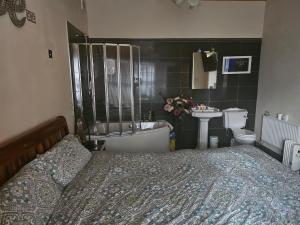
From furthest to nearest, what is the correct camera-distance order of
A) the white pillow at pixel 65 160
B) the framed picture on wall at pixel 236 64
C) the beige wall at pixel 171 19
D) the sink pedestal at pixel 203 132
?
the framed picture on wall at pixel 236 64 → the sink pedestal at pixel 203 132 → the beige wall at pixel 171 19 → the white pillow at pixel 65 160

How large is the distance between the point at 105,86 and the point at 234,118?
8.20 feet

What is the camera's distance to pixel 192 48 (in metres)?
4.20

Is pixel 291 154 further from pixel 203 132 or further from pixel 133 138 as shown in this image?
pixel 133 138

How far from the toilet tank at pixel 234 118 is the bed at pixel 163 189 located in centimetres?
216

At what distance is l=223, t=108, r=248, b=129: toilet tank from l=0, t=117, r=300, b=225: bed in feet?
7.09

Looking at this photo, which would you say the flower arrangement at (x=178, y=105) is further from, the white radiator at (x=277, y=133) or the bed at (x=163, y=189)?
the bed at (x=163, y=189)

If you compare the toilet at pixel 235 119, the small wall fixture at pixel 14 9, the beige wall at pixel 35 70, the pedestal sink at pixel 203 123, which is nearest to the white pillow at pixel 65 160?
the beige wall at pixel 35 70

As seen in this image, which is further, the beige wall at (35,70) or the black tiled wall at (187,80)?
the black tiled wall at (187,80)

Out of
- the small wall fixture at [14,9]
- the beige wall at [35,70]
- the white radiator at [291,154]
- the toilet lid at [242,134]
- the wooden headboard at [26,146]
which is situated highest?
the small wall fixture at [14,9]

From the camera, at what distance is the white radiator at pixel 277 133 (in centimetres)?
343

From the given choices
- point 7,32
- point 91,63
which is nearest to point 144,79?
point 91,63

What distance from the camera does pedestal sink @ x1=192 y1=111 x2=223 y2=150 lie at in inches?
157

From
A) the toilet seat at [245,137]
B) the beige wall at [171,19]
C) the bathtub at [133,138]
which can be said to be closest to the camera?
the bathtub at [133,138]

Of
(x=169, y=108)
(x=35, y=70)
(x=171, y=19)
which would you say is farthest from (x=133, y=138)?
(x=171, y=19)
